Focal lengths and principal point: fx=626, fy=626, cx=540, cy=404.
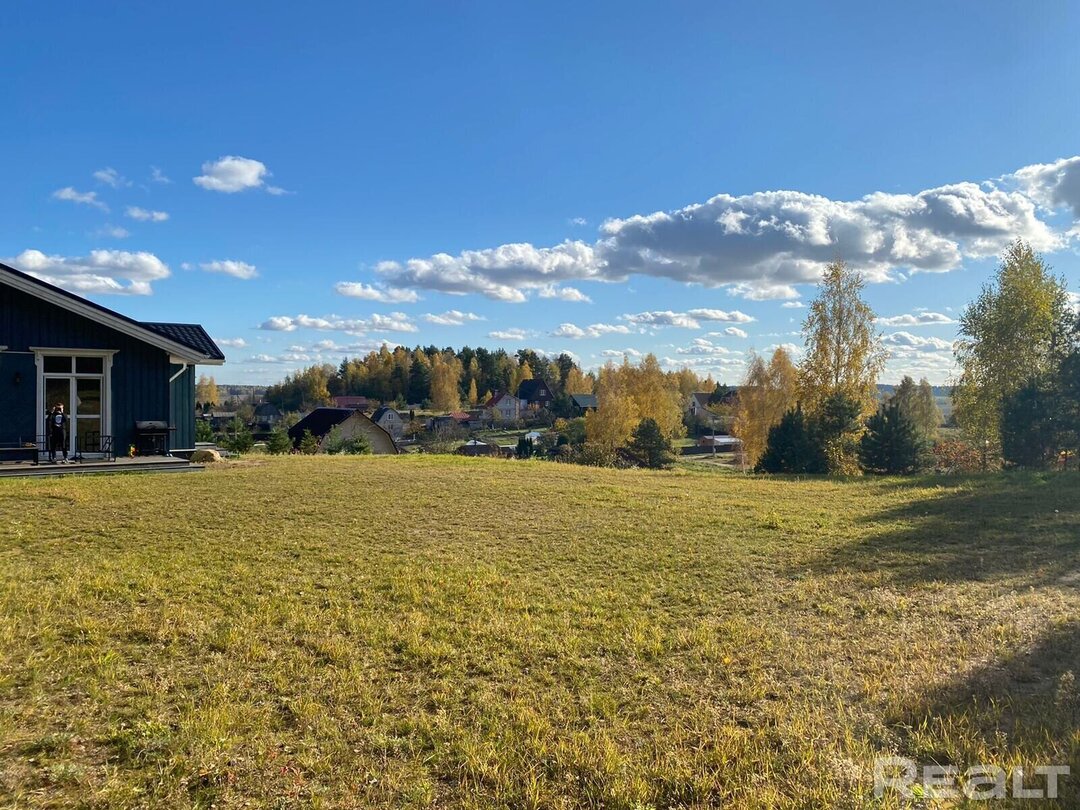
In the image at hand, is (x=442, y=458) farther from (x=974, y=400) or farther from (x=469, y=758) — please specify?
(x=974, y=400)

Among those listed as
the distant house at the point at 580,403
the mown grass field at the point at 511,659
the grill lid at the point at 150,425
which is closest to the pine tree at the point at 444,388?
the distant house at the point at 580,403

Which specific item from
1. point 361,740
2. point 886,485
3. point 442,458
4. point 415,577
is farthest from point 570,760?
point 442,458

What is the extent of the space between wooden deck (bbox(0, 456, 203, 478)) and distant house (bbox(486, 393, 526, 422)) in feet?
226

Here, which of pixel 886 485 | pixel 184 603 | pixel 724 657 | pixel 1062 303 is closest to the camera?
pixel 724 657

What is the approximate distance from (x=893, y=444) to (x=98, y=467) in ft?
76.2

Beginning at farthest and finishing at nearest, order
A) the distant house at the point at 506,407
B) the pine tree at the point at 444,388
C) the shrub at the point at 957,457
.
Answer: the pine tree at the point at 444,388
the distant house at the point at 506,407
the shrub at the point at 957,457

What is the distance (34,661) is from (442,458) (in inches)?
686

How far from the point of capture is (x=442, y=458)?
21.9 metres

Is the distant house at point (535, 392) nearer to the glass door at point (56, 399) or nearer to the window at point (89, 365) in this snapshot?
the window at point (89, 365)

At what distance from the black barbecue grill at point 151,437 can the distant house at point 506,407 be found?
221 feet

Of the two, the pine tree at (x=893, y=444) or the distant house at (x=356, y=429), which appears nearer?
the pine tree at (x=893, y=444)

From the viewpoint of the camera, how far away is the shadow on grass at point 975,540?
733cm

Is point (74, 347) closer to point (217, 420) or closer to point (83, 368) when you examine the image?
point (83, 368)

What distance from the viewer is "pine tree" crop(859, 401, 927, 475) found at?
70.3 feet
